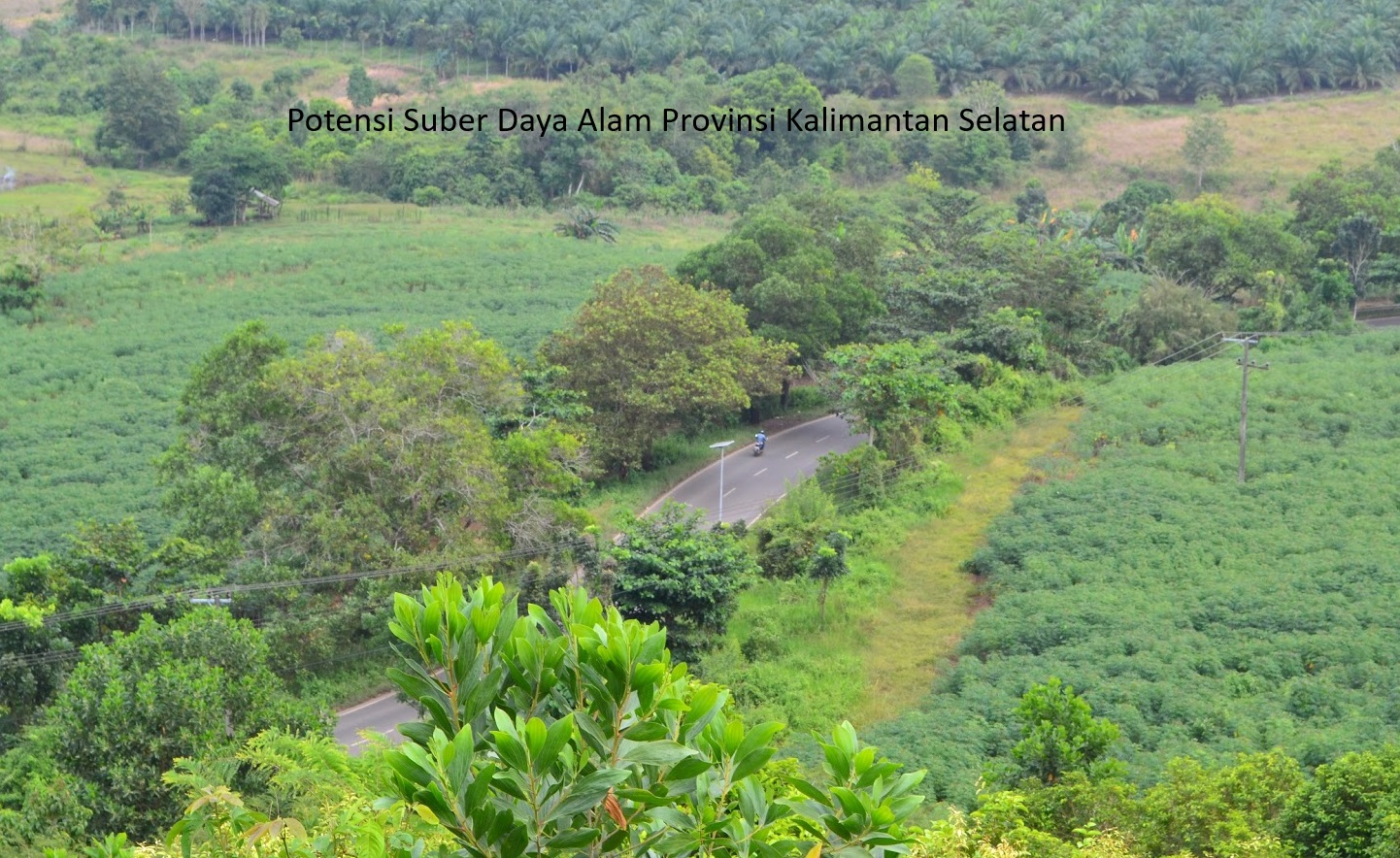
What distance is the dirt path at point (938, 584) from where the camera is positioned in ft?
79.5

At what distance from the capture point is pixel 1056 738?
57.2 feet

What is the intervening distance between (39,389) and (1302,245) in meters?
41.9

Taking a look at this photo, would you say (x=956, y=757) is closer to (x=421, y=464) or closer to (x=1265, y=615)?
(x=1265, y=615)

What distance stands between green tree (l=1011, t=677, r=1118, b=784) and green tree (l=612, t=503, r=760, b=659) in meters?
7.76

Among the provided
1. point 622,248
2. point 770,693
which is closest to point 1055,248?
point 622,248

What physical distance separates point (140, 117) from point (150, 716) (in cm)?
5883

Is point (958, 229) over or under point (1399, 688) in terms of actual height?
over

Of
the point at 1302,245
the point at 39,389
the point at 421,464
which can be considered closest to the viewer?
the point at 421,464

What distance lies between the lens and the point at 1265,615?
2394 cm

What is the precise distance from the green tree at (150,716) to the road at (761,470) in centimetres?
1418

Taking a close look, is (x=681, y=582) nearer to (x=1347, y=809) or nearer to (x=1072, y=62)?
(x=1347, y=809)

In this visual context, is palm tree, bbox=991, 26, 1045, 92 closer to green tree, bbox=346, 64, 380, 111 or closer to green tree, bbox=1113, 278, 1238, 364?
green tree, bbox=346, 64, 380, 111

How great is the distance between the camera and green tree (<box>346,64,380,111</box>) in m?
77.2

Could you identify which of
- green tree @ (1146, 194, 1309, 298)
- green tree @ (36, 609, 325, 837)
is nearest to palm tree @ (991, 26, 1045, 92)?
green tree @ (1146, 194, 1309, 298)
